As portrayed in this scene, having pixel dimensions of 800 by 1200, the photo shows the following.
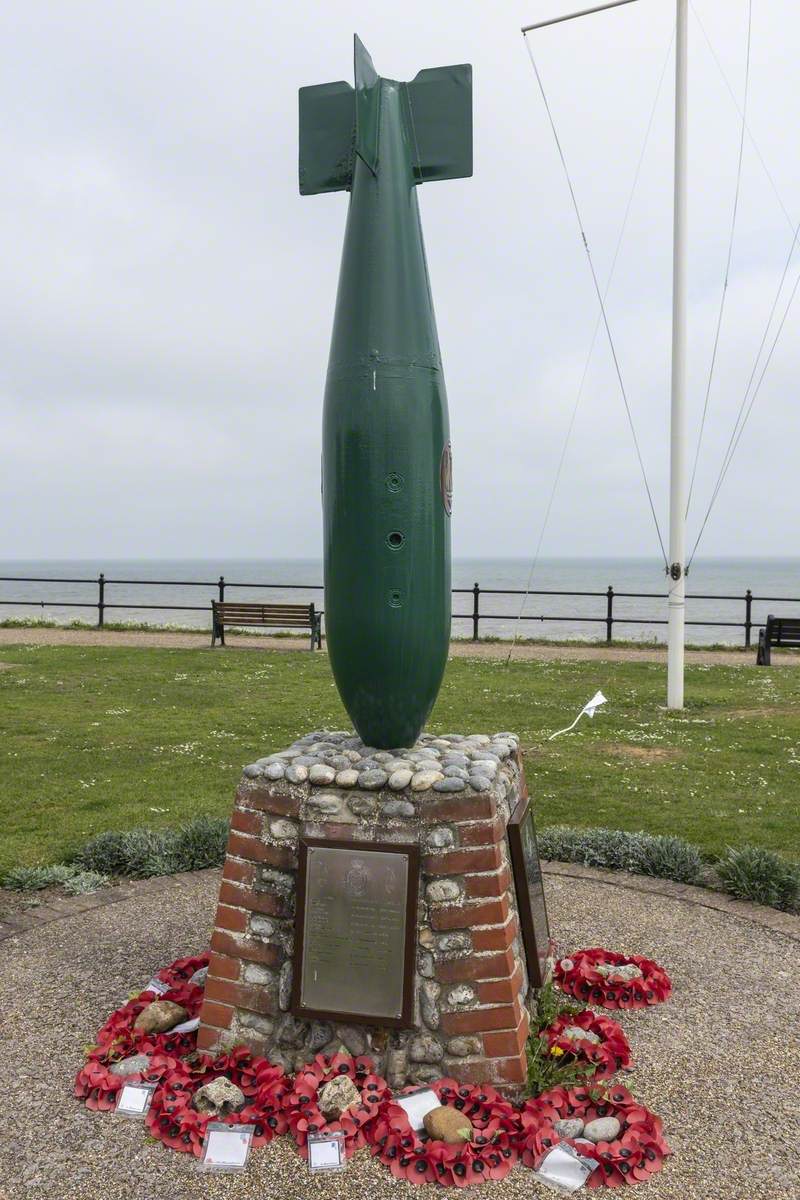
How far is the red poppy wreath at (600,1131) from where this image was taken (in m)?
3.26

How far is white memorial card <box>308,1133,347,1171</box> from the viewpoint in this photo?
332 centimetres

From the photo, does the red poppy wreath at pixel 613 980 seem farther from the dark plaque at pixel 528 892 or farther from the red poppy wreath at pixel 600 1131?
the red poppy wreath at pixel 600 1131

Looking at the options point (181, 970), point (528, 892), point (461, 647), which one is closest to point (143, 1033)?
point (181, 970)

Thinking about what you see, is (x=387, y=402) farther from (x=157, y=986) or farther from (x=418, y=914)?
(x=157, y=986)

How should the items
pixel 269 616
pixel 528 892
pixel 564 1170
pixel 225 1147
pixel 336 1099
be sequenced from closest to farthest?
pixel 564 1170 → pixel 225 1147 → pixel 336 1099 → pixel 528 892 → pixel 269 616

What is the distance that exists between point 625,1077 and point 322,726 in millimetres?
7172

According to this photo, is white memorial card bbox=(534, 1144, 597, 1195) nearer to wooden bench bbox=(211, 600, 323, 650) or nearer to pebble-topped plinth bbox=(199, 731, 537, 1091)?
pebble-topped plinth bbox=(199, 731, 537, 1091)

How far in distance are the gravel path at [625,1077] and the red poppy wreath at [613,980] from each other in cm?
10

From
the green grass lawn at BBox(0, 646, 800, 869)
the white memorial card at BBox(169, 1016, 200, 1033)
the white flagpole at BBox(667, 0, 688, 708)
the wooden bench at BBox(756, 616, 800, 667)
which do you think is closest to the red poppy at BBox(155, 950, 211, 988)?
the white memorial card at BBox(169, 1016, 200, 1033)

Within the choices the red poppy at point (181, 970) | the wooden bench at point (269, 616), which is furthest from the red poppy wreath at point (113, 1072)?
the wooden bench at point (269, 616)

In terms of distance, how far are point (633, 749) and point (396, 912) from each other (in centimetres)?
658

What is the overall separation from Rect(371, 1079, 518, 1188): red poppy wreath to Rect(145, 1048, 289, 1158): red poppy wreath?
43 cm

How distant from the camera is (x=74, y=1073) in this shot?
12.8 feet

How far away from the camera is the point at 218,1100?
3.62 metres
